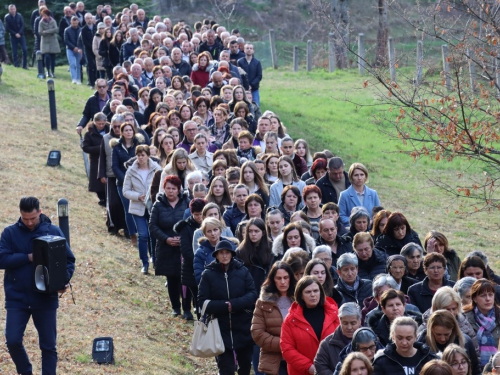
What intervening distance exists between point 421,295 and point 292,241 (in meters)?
1.71

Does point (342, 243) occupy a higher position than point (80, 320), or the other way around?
point (342, 243)

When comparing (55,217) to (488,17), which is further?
(55,217)

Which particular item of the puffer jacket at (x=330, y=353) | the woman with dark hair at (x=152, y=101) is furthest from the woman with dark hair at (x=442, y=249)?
the woman with dark hair at (x=152, y=101)

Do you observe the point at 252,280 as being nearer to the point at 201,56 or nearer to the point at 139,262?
the point at 139,262

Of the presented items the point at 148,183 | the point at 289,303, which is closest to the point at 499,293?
the point at 289,303

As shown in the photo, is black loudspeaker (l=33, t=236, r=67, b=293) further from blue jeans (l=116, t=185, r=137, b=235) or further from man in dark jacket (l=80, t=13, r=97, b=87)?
man in dark jacket (l=80, t=13, r=97, b=87)

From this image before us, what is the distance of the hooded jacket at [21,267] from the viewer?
10.4m

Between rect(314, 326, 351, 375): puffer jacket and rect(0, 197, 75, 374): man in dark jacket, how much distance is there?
2.87 metres

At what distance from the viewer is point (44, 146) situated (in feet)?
74.9

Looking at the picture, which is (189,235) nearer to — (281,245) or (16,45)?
(281,245)

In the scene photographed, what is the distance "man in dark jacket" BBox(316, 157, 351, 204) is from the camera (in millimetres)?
14528

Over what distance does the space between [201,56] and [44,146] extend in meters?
4.23

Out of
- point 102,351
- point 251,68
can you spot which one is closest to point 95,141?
point 251,68

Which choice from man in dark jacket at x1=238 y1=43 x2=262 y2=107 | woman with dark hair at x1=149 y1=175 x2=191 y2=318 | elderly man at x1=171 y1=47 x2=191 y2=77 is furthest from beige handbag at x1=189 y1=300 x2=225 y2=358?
man in dark jacket at x1=238 y1=43 x2=262 y2=107
